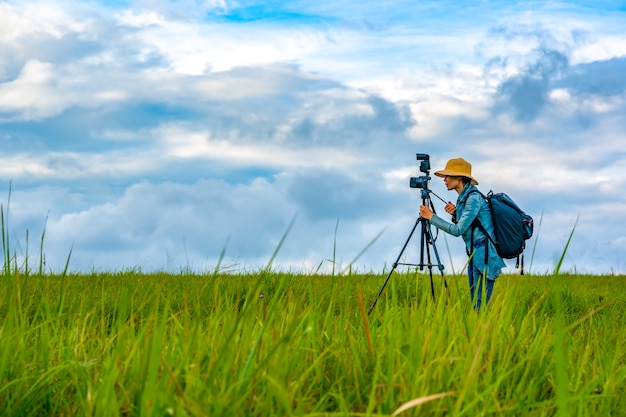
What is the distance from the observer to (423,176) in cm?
879

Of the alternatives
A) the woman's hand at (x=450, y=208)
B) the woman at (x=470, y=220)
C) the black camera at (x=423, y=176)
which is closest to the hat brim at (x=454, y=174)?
the woman at (x=470, y=220)

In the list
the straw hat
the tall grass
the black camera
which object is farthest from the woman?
the tall grass

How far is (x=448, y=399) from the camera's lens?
3135mm

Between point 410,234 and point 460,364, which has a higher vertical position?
point 410,234

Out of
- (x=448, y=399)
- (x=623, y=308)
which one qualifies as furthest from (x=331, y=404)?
(x=623, y=308)

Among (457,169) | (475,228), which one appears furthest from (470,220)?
(457,169)

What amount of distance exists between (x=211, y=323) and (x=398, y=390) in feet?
4.81

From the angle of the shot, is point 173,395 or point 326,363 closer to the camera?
point 173,395

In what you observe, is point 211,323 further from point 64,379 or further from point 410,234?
point 410,234

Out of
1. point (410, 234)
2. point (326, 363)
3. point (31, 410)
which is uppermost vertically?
point (410, 234)

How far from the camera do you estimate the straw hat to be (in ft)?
29.1

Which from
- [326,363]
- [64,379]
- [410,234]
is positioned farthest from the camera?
[410,234]

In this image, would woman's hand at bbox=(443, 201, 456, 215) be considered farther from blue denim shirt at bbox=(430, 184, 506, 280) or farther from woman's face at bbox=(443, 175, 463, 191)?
woman's face at bbox=(443, 175, 463, 191)

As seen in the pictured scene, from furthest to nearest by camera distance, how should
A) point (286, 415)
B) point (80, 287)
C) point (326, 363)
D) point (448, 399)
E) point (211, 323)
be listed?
point (80, 287), point (211, 323), point (326, 363), point (448, 399), point (286, 415)
